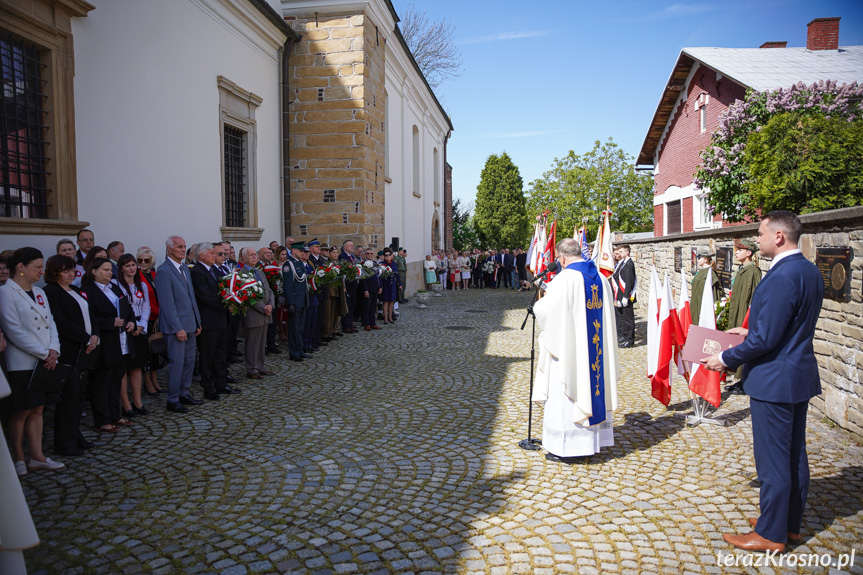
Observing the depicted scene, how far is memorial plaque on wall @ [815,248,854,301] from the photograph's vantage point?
5762mm

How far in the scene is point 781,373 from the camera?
3.53 m

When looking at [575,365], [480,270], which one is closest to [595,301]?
[575,365]

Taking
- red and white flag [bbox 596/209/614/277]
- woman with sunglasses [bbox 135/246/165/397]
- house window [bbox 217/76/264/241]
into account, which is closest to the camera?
woman with sunglasses [bbox 135/246/165/397]

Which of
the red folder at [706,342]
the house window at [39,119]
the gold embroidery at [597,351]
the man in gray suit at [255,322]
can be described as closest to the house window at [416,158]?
the man in gray suit at [255,322]

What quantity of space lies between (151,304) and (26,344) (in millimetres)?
2285

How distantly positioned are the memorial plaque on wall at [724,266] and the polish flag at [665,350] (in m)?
3.25

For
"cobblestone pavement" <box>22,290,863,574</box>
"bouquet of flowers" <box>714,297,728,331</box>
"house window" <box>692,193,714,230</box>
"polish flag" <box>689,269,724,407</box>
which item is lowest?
"cobblestone pavement" <box>22,290,863,574</box>

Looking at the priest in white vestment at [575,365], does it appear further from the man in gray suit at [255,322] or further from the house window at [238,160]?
the house window at [238,160]

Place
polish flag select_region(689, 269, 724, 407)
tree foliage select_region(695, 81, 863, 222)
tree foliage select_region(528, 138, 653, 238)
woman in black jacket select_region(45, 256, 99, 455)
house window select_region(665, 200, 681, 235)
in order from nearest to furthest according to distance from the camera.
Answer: woman in black jacket select_region(45, 256, 99, 455), polish flag select_region(689, 269, 724, 407), tree foliage select_region(695, 81, 863, 222), house window select_region(665, 200, 681, 235), tree foliage select_region(528, 138, 653, 238)

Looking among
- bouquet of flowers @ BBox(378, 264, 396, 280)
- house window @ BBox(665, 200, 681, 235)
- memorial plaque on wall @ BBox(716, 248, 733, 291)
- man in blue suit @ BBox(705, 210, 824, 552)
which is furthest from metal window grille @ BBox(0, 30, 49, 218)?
house window @ BBox(665, 200, 681, 235)

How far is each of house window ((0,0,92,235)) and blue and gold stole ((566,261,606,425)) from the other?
6.11m

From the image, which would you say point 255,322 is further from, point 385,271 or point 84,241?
point 385,271

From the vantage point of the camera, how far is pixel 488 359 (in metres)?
9.74

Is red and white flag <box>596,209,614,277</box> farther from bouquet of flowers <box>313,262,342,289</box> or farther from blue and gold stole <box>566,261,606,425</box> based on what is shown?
blue and gold stole <box>566,261,606,425</box>
